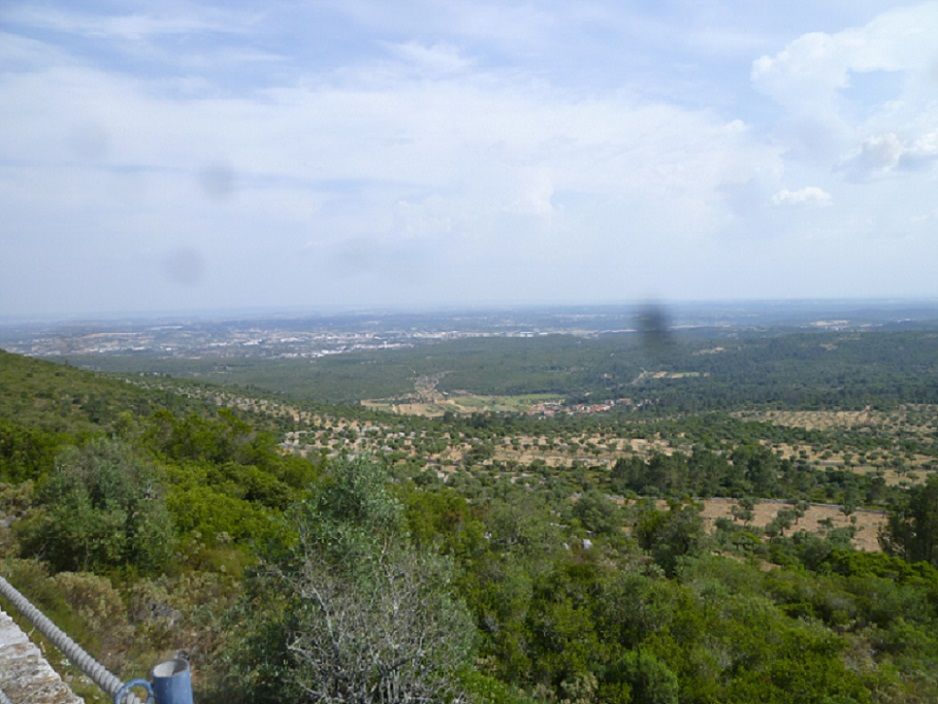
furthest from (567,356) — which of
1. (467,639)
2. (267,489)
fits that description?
(467,639)

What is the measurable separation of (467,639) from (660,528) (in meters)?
19.1

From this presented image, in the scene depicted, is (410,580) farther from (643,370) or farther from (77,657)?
(643,370)

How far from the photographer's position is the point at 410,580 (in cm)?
653

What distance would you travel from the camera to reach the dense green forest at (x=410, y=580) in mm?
6609

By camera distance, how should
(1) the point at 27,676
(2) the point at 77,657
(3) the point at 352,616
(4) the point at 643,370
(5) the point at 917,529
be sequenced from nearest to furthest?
1. (2) the point at 77,657
2. (1) the point at 27,676
3. (3) the point at 352,616
4. (5) the point at 917,529
5. (4) the point at 643,370

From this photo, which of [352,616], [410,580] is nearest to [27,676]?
[352,616]

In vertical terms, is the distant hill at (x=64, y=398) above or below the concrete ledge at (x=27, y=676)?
below

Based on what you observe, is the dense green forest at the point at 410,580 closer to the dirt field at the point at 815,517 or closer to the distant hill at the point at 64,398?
the distant hill at the point at 64,398

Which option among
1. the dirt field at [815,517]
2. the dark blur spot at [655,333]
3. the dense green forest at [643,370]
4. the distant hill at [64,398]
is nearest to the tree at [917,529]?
the dirt field at [815,517]

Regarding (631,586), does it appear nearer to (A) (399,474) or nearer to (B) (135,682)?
(B) (135,682)

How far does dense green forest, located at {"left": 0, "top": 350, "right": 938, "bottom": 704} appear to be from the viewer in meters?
6.61

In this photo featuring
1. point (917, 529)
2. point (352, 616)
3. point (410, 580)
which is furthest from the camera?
point (917, 529)

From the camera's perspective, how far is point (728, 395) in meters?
89.8

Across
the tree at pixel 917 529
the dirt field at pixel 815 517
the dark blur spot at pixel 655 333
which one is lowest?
the dirt field at pixel 815 517
